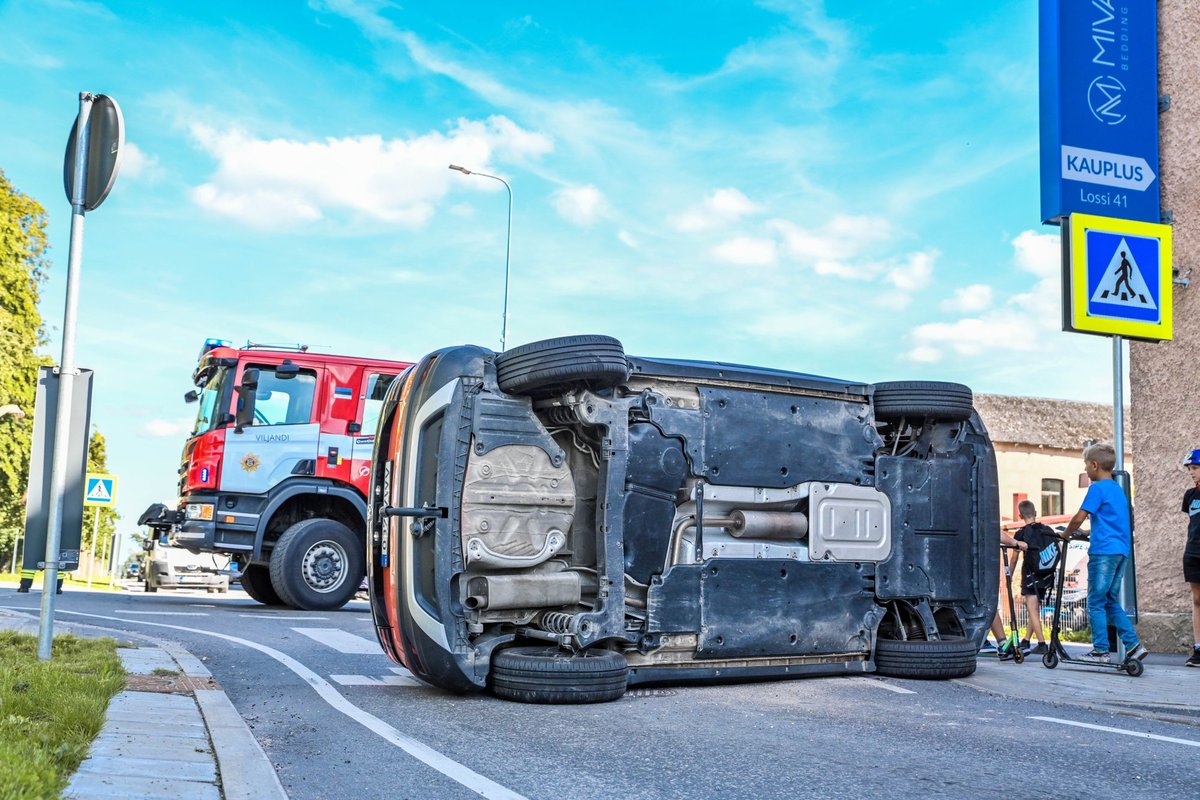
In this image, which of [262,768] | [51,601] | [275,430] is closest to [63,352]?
[51,601]

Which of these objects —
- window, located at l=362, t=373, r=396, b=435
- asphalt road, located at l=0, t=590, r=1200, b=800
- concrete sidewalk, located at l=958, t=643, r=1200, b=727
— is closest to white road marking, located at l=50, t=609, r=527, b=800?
asphalt road, located at l=0, t=590, r=1200, b=800

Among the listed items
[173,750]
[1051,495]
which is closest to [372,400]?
[173,750]

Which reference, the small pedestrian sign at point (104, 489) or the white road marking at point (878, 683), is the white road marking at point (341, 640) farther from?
the small pedestrian sign at point (104, 489)

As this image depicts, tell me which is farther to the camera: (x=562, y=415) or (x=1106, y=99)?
(x=1106, y=99)

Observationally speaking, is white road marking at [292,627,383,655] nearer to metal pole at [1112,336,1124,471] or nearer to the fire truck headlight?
the fire truck headlight

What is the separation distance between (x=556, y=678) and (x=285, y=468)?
26.9ft

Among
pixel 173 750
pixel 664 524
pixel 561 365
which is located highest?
pixel 561 365

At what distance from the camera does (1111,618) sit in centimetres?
830

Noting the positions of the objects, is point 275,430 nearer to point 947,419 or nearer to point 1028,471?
point 947,419

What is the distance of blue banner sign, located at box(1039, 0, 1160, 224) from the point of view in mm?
11641

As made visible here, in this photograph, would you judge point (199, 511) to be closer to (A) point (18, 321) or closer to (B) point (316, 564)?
(B) point (316, 564)

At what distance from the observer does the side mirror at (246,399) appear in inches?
527

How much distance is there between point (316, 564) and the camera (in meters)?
13.5

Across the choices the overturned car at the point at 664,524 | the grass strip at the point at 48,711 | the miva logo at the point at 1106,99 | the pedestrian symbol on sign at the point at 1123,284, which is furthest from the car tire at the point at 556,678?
the miva logo at the point at 1106,99
